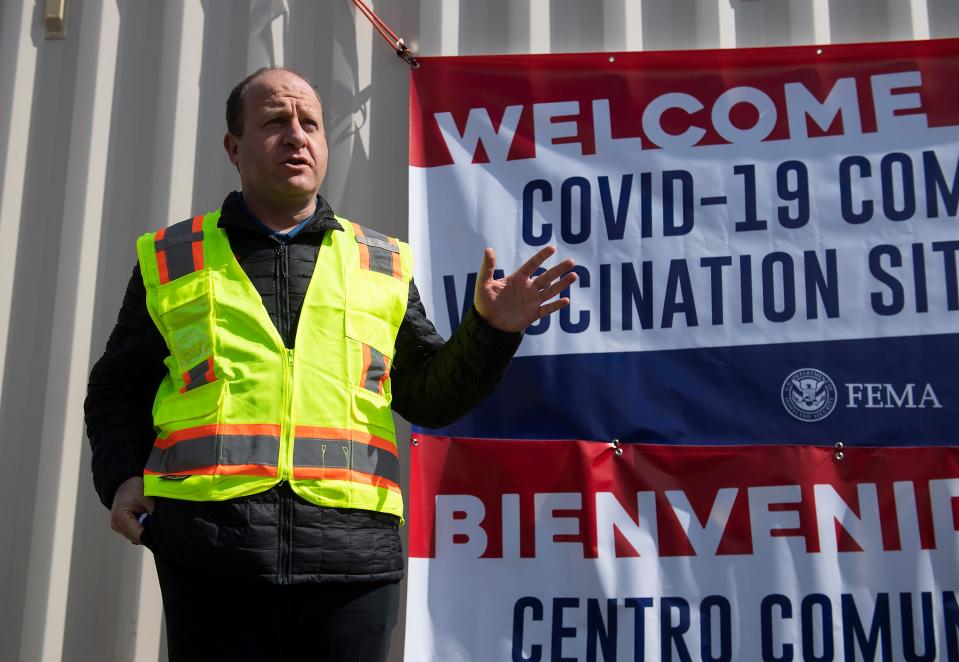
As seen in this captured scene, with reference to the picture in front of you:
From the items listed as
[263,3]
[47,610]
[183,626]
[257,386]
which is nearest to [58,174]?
[263,3]

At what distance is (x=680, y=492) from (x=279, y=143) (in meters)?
1.29

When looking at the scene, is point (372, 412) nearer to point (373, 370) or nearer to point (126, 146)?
point (373, 370)

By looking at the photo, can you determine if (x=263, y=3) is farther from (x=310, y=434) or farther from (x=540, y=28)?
(x=310, y=434)

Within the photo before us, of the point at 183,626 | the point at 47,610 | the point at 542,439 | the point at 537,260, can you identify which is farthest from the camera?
the point at 47,610

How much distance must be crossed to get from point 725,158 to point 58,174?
6.46 ft

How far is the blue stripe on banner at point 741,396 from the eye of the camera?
7.98ft

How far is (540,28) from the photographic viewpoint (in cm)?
285

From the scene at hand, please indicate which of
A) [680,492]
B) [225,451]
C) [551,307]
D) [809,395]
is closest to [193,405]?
[225,451]

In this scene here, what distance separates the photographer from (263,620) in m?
1.65

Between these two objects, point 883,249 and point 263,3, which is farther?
point 263,3

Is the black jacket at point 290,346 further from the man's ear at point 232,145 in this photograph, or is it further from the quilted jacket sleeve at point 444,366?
the man's ear at point 232,145

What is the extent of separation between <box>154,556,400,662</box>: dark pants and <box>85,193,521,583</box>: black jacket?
0.13 feet

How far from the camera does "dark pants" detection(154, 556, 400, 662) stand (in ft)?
5.33

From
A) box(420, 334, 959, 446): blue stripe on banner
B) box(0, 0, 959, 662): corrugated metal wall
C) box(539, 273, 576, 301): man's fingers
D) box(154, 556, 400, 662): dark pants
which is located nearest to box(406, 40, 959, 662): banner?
box(420, 334, 959, 446): blue stripe on banner
